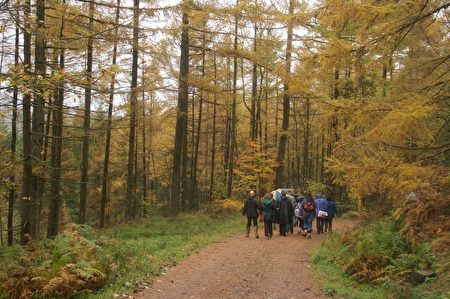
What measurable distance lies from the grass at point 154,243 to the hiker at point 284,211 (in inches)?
77.7

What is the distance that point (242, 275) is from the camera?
29.5 feet

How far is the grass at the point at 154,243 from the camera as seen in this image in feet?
27.2

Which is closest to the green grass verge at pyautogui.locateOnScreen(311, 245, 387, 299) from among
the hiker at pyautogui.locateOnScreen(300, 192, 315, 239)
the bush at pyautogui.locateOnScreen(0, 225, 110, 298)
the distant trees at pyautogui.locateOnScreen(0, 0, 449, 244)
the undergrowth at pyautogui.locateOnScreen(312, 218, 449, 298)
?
the undergrowth at pyautogui.locateOnScreen(312, 218, 449, 298)

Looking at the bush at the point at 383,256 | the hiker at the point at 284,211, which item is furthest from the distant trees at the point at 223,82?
the hiker at the point at 284,211

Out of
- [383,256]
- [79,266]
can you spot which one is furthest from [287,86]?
[79,266]

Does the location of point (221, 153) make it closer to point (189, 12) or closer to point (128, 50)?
point (128, 50)

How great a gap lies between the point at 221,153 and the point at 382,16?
31311mm

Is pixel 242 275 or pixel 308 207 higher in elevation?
pixel 308 207

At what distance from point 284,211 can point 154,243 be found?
471 centimetres

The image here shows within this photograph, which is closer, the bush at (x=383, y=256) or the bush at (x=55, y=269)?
the bush at (x=55, y=269)

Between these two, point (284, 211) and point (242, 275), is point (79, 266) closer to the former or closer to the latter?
point (242, 275)

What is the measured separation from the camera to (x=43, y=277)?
7.01m

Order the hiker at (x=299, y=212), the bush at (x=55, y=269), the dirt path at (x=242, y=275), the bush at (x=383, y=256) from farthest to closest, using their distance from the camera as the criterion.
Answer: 1. the hiker at (x=299, y=212)
2. the bush at (x=383, y=256)
3. the dirt path at (x=242, y=275)
4. the bush at (x=55, y=269)

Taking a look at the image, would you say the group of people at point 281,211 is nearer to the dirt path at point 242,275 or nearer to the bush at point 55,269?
the dirt path at point 242,275
